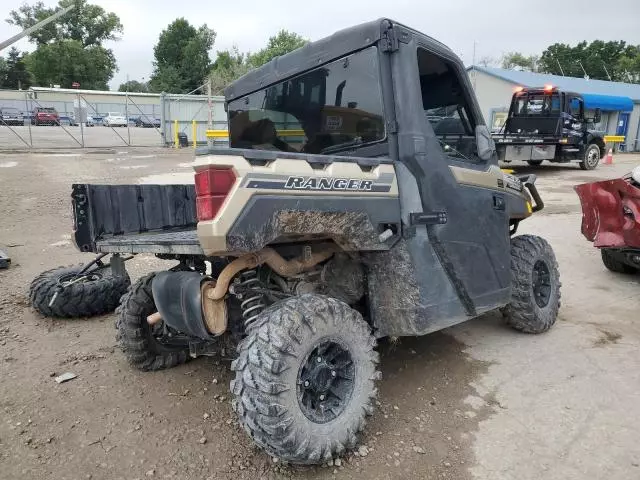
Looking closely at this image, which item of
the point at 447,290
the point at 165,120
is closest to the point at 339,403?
the point at 447,290

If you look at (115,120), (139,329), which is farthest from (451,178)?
(115,120)

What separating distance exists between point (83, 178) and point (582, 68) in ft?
216

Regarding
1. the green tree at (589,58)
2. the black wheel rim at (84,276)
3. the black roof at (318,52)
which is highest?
the green tree at (589,58)

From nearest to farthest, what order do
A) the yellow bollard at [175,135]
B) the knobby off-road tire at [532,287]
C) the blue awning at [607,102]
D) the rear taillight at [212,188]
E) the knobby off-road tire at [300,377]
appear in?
Result: the rear taillight at [212,188] < the knobby off-road tire at [300,377] < the knobby off-road tire at [532,287] < the yellow bollard at [175,135] < the blue awning at [607,102]

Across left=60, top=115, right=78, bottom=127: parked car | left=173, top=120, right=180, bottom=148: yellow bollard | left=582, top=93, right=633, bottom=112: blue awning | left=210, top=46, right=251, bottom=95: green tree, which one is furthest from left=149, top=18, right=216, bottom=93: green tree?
left=582, top=93, right=633, bottom=112: blue awning

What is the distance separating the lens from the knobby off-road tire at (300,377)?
2568 millimetres

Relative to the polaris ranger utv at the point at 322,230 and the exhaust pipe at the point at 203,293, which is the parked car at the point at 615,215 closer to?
the polaris ranger utv at the point at 322,230

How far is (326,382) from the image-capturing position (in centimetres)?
287

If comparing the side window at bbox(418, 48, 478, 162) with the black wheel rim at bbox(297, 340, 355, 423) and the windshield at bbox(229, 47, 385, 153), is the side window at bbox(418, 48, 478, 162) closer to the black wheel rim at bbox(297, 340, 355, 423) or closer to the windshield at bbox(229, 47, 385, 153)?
the windshield at bbox(229, 47, 385, 153)

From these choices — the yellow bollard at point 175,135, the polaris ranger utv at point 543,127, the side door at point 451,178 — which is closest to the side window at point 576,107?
the polaris ranger utv at point 543,127

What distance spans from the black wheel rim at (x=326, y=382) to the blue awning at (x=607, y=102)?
86.3ft

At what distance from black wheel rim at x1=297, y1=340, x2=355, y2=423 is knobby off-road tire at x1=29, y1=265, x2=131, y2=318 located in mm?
2560

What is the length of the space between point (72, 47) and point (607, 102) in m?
59.0

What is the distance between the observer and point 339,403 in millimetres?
2906
